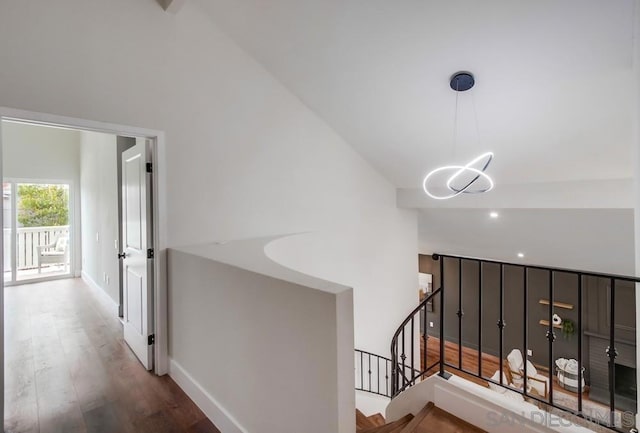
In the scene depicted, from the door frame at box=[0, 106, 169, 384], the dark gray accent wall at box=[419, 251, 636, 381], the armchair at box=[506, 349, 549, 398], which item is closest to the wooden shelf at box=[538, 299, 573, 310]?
the dark gray accent wall at box=[419, 251, 636, 381]

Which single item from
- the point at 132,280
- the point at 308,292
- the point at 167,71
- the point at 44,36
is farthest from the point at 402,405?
the point at 44,36

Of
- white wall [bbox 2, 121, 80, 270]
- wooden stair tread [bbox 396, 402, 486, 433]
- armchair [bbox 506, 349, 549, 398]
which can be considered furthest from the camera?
armchair [bbox 506, 349, 549, 398]

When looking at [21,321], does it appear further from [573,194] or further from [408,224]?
[573,194]

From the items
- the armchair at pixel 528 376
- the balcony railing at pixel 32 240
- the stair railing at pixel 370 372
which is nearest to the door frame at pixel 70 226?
the balcony railing at pixel 32 240

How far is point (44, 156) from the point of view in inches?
253

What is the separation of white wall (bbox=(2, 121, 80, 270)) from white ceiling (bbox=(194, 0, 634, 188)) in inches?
214

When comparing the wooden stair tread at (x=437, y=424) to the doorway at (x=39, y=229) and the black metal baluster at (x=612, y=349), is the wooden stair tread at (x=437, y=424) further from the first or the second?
the doorway at (x=39, y=229)

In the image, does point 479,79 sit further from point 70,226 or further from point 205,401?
point 70,226

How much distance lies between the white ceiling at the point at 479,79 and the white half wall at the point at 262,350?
8.25 feet

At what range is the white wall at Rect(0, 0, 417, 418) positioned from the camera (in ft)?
7.58

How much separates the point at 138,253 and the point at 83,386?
45.3 inches

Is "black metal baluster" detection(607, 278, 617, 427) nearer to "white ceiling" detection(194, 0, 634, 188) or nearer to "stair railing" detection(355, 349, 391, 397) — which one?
"white ceiling" detection(194, 0, 634, 188)

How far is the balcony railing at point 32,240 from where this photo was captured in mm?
6680

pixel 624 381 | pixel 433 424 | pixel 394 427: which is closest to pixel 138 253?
pixel 394 427
